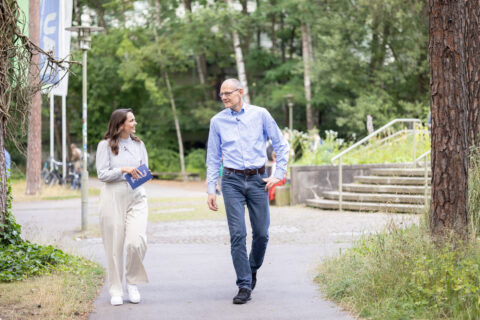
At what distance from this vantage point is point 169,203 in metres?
19.3

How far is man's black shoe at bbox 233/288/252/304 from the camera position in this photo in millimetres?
5770

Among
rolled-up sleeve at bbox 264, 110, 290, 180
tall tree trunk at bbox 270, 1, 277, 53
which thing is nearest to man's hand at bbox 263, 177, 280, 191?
rolled-up sleeve at bbox 264, 110, 290, 180

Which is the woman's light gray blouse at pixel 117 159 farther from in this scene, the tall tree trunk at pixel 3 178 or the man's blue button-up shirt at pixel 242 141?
the tall tree trunk at pixel 3 178

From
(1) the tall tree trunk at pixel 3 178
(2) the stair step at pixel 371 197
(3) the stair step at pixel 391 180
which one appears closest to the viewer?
(1) the tall tree trunk at pixel 3 178

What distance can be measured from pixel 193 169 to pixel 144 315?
32267 millimetres

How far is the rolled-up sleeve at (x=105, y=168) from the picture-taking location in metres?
5.91

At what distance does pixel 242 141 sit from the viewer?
236 inches

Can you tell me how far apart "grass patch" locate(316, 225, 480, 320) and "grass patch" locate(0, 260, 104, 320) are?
7.43 feet

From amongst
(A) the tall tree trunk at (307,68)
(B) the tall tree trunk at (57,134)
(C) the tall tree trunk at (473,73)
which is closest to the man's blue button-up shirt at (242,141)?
(C) the tall tree trunk at (473,73)

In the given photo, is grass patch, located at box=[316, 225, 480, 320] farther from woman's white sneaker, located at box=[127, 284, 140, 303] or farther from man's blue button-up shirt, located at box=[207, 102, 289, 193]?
woman's white sneaker, located at box=[127, 284, 140, 303]

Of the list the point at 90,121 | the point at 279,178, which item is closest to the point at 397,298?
the point at 279,178

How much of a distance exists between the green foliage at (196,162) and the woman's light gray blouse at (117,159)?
31.1 m

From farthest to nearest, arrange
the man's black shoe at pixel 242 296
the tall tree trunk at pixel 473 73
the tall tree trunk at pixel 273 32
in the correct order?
the tall tree trunk at pixel 273 32 → the tall tree trunk at pixel 473 73 → the man's black shoe at pixel 242 296

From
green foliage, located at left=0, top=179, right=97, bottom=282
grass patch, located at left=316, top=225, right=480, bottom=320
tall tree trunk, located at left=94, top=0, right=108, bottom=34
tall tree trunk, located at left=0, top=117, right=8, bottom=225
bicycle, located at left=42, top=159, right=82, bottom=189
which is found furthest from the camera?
tall tree trunk, located at left=94, top=0, right=108, bottom=34
